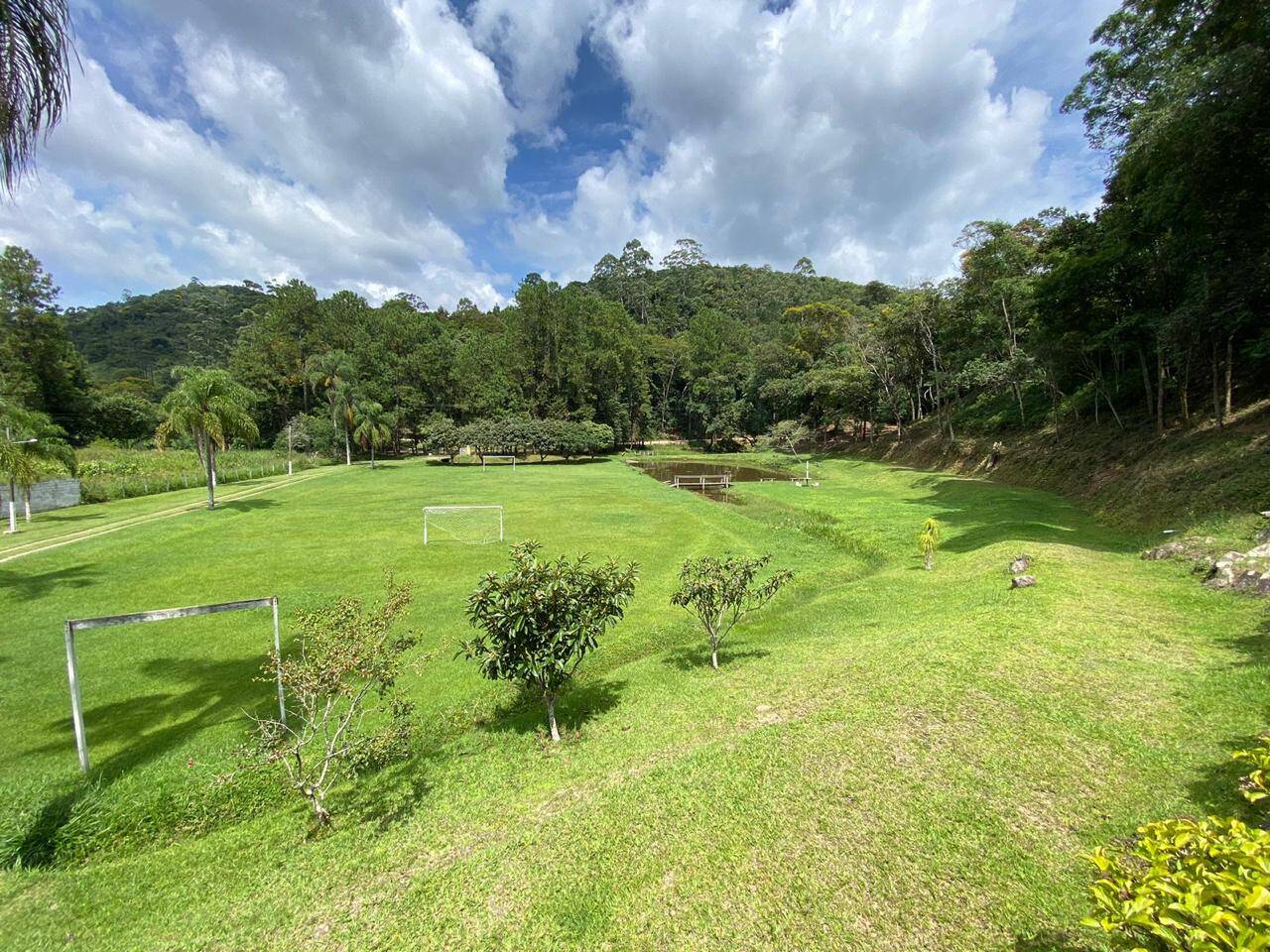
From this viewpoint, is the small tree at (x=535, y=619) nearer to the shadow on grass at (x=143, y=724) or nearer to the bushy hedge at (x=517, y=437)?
the shadow on grass at (x=143, y=724)

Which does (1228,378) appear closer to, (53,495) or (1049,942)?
(1049,942)

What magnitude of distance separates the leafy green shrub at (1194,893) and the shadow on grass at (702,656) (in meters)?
6.90

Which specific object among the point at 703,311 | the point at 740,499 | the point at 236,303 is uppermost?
the point at 236,303

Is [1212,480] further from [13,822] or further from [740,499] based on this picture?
[13,822]

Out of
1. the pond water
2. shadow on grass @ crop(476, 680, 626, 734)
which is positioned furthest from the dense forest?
shadow on grass @ crop(476, 680, 626, 734)

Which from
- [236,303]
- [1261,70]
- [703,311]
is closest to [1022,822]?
[1261,70]

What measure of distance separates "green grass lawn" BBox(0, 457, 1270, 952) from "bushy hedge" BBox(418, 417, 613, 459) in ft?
136

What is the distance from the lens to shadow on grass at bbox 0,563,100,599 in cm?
1199

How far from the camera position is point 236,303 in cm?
11544

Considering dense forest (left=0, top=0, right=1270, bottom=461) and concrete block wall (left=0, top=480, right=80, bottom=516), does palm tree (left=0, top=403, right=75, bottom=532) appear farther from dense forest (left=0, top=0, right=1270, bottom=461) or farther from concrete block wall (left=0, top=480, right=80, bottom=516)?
dense forest (left=0, top=0, right=1270, bottom=461)

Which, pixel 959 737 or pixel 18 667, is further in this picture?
pixel 18 667

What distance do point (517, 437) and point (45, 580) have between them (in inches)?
1644

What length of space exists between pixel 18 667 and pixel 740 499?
26.3 meters

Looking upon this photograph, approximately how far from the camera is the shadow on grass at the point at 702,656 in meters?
8.86
